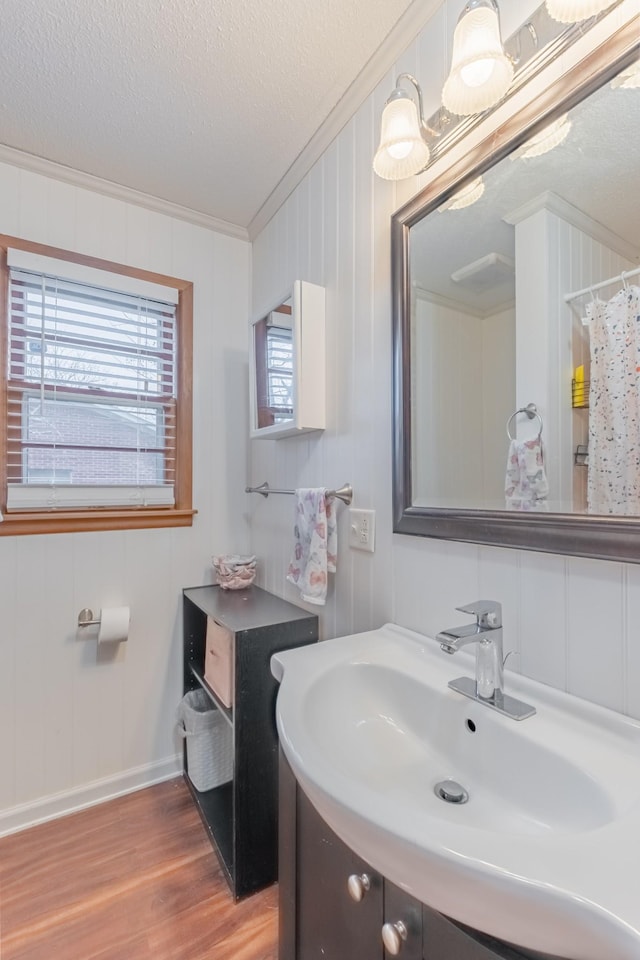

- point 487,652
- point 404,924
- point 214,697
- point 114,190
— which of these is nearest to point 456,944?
point 404,924

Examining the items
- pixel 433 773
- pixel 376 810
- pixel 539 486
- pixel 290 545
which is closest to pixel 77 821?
pixel 290 545

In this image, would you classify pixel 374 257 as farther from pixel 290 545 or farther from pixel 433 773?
pixel 433 773

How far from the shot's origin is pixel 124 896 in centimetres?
128

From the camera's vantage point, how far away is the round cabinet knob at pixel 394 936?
0.57 metres

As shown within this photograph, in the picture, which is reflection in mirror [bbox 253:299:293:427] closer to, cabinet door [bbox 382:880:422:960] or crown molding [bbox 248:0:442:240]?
crown molding [bbox 248:0:442:240]

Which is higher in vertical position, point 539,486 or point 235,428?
point 235,428

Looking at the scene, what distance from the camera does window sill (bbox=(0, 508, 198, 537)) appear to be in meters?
1.54

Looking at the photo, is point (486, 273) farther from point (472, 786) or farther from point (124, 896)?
point (124, 896)

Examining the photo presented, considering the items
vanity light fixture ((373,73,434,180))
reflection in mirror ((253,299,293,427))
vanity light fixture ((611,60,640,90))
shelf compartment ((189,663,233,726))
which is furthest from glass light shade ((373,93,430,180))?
shelf compartment ((189,663,233,726))

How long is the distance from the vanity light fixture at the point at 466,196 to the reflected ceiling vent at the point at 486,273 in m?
0.14

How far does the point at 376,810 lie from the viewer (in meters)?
0.50

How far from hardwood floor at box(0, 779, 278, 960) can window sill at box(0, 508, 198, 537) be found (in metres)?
1.05

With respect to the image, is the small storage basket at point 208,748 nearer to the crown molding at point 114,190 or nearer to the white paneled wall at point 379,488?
the white paneled wall at point 379,488

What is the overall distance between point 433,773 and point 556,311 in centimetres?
89
